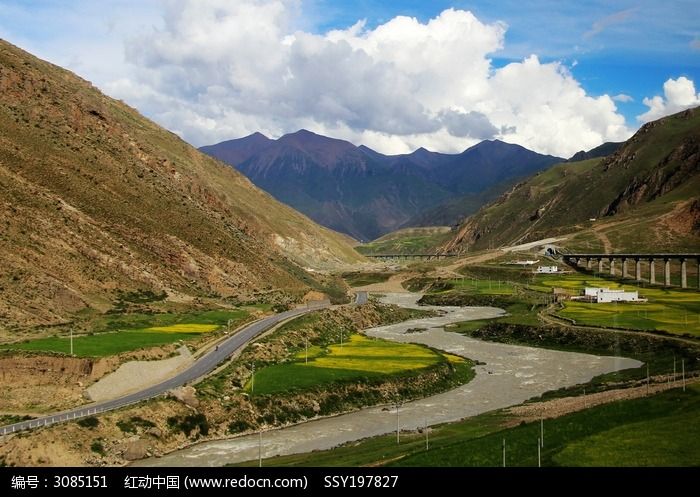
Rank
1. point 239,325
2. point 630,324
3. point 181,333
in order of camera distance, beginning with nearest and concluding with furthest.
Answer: point 181,333, point 239,325, point 630,324

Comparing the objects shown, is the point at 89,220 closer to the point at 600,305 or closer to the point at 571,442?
the point at 600,305

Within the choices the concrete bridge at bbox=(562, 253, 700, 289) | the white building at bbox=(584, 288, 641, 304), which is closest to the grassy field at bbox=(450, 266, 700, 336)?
the white building at bbox=(584, 288, 641, 304)

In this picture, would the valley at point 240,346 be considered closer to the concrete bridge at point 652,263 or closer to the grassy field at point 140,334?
the grassy field at point 140,334

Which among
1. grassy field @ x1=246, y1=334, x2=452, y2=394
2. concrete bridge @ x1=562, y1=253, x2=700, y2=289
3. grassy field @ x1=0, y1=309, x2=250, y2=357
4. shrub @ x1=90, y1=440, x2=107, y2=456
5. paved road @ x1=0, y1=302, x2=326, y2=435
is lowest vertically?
shrub @ x1=90, y1=440, x2=107, y2=456

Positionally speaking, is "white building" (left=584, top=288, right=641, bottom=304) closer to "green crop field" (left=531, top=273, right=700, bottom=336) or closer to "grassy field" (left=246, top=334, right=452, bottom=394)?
"green crop field" (left=531, top=273, right=700, bottom=336)

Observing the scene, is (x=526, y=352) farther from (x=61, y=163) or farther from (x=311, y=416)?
(x=61, y=163)
